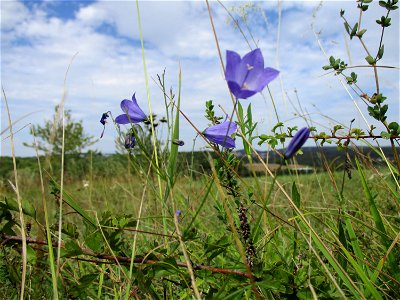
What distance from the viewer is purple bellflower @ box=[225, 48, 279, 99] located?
2.82 feet

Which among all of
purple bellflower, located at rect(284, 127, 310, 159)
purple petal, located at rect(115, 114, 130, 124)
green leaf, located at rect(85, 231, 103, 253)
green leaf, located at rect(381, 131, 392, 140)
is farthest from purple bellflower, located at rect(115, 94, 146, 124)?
green leaf, located at rect(381, 131, 392, 140)

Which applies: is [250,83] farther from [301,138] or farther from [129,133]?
[129,133]

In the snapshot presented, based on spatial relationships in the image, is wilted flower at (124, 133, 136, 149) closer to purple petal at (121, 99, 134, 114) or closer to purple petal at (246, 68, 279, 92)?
purple petal at (121, 99, 134, 114)

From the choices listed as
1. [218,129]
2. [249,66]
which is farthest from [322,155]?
[249,66]

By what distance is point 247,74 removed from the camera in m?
0.90

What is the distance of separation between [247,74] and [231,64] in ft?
0.19

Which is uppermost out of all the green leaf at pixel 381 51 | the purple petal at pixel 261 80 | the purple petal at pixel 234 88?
the green leaf at pixel 381 51

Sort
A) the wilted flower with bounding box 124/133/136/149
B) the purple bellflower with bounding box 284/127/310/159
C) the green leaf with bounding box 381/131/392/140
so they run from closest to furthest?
the purple bellflower with bounding box 284/127/310/159 → the wilted flower with bounding box 124/133/136/149 → the green leaf with bounding box 381/131/392/140

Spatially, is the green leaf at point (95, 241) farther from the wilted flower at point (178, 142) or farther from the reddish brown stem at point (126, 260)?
the wilted flower at point (178, 142)

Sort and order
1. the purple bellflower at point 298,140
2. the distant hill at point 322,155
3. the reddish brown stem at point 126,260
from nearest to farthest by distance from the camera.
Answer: the purple bellflower at point 298,140 < the reddish brown stem at point 126,260 < the distant hill at point 322,155

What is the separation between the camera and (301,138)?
81cm

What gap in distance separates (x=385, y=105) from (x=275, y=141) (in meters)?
0.36

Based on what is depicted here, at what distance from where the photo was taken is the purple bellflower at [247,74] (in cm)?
86

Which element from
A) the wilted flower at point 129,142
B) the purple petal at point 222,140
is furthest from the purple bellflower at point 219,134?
the wilted flower at point 129,142
